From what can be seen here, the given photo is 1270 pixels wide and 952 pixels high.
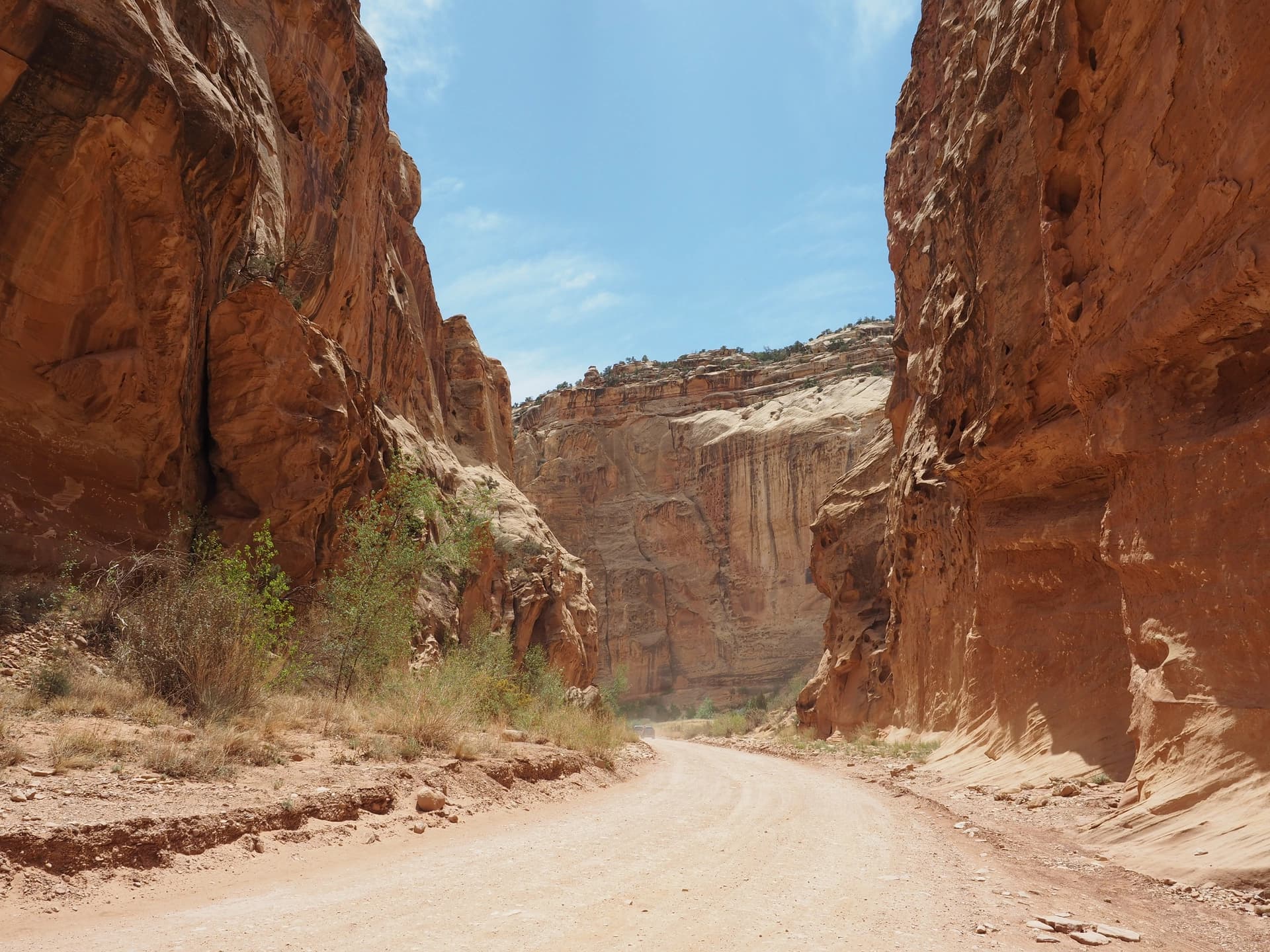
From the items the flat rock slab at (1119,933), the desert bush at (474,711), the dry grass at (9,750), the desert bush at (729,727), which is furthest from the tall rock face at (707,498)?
the dry grass at (9,750)

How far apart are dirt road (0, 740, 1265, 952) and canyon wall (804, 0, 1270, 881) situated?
2178mm

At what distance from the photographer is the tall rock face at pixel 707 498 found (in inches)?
2217

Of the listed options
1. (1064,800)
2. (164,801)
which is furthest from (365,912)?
(1064,800)

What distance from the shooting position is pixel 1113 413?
8414 millimetres

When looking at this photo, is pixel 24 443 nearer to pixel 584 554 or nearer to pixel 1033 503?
pixel 1033 503

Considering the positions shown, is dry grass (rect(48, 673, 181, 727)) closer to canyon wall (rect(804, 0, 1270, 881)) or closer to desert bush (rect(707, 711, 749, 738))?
canyon wall (rect(804, 0, 1270, 881))

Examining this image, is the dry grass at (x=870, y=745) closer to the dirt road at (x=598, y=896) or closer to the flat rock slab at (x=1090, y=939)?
the dirt road at (x=598, y=896)

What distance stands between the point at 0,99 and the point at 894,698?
20805 millimetres

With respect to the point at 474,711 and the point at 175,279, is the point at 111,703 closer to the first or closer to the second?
the point at 474,711

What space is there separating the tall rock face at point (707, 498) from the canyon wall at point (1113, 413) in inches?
1541

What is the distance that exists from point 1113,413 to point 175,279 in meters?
12.0

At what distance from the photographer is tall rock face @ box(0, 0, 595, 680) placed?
31.4 ft

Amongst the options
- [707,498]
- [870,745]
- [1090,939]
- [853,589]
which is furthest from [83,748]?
[707,498]

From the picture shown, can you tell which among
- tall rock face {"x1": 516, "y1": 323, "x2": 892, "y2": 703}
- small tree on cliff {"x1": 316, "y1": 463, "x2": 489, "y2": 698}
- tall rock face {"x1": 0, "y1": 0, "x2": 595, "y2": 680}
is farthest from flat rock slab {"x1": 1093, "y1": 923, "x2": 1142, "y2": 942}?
tall rock face {"x1": 516, "y1": 323, "x2": 892, "y2": 703}
